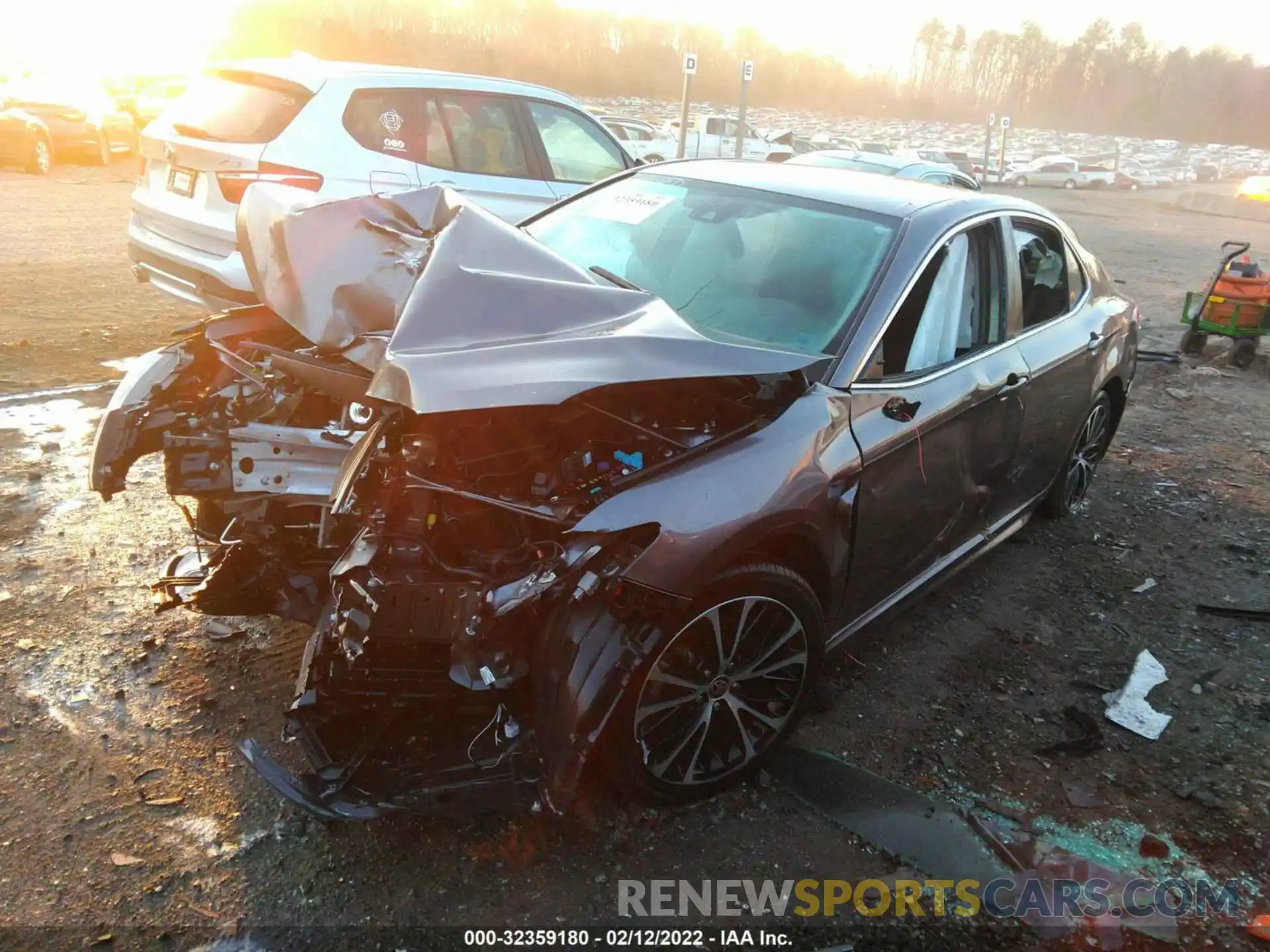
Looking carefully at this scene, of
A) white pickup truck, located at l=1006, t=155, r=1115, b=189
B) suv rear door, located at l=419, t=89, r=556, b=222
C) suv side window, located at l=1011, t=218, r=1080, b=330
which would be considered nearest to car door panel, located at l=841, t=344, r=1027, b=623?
suv side window, located at l=1011, t=218, r=1080, b=330

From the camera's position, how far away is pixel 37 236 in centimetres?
1009

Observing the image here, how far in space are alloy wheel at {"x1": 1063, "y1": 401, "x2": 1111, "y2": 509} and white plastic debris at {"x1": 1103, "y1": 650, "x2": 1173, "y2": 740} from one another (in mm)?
1325

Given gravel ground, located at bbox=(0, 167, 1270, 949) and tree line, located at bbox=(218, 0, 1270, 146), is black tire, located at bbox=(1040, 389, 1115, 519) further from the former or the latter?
tree line, located at bbox=(218, 0, 1270, 146)

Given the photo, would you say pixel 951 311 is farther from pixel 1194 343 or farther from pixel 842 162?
pixel 842 162

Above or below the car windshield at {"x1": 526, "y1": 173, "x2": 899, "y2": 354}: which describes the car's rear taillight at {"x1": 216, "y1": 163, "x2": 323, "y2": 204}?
below

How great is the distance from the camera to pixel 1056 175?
1435 inches

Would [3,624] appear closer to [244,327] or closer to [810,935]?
[244,327]

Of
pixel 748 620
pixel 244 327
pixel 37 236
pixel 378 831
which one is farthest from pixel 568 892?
pixel 37 236

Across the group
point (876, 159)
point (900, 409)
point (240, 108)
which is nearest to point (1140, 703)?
point (900, 409)

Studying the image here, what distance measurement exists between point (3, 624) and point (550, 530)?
95.2 inches

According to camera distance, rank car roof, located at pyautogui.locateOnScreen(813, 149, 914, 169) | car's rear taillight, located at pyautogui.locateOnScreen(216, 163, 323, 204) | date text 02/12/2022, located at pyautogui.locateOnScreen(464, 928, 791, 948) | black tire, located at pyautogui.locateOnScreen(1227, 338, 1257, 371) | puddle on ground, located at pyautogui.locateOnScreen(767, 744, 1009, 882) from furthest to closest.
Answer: car roof, located at pyautogui.locateOnScreen(813, 149, 914, 169), black tire, located at pyautogui.locateOnScreen(1227, 338, 1257, 371), car's rear taillight, located at pyautogui.locateOnScreen(216, 163, 323, 204), puddle on ground, located at pyautogui.locateOnScreen(767, 744, 1009, 882), date text 02/12/2022, located at pyautogui.locateOnScreen(464, 928, 791, 948)

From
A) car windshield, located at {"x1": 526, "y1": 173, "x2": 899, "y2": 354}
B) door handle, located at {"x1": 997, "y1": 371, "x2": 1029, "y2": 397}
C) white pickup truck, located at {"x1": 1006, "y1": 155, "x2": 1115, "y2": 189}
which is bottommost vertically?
white pickup truck, located at {"x1": 1006, "y1": 155, "x2": 1115, "y2": 189}

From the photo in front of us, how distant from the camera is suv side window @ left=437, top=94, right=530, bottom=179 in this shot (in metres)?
6.51

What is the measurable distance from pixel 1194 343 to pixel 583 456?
8999mm
